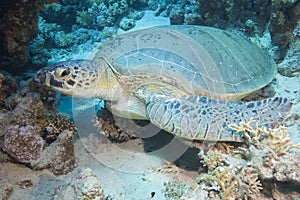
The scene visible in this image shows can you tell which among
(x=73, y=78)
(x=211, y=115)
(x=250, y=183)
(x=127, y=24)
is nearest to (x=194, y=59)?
(x=211, y=115)

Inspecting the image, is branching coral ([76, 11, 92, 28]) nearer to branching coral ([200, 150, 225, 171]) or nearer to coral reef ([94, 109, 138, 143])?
coral reef ([94, 109, 138, 143])

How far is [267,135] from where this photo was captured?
81.0 inches

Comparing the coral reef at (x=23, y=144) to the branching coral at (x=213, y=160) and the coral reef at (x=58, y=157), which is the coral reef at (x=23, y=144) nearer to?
the coral reef at (x=58, y=157)

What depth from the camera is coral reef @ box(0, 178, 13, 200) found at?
90.2 inches

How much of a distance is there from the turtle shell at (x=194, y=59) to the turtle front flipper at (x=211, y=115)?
42 centimetres

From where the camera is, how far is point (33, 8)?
3709 mm

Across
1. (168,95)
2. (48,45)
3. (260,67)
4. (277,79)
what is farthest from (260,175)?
(48,45)

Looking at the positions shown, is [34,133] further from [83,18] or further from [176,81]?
[83,18]

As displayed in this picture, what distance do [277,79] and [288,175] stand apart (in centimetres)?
258

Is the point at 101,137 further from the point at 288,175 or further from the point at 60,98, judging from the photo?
the point at 288,175

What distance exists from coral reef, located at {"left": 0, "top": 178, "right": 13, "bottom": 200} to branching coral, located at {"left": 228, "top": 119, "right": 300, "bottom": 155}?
2193mm

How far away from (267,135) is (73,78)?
2.09m

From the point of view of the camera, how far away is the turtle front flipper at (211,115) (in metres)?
2.30

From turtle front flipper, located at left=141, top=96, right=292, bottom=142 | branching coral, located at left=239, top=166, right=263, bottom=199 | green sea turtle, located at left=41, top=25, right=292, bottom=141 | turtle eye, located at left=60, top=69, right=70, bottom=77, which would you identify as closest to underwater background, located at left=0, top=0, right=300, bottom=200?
branching coral, located at left=239, top=166, right=263, bottom=199
